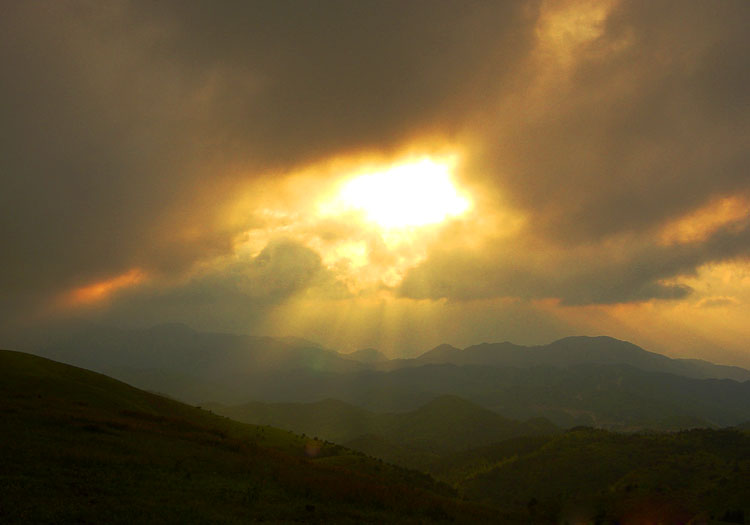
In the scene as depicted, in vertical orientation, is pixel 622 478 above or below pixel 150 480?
below

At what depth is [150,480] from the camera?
19.6 meters

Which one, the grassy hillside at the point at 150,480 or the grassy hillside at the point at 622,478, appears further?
the grassy hillside at the point at 622,478

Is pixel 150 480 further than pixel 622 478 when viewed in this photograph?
No

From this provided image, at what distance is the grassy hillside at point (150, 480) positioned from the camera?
1552cm

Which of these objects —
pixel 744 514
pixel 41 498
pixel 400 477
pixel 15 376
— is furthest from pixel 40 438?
pixel 744 514

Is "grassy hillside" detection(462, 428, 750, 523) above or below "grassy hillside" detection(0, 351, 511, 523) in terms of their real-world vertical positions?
below

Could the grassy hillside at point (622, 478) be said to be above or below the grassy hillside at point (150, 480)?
below

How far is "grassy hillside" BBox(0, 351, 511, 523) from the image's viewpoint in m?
15.5

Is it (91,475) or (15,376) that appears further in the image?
(15,376)

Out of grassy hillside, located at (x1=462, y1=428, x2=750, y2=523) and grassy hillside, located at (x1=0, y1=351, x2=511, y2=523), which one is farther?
grassy hillside, located at (x1=462, y1=428, x2=750, y2=523)

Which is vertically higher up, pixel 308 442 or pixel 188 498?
pixel 188 498

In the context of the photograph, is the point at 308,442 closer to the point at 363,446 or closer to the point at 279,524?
the point at 279,524

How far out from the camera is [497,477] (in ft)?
406

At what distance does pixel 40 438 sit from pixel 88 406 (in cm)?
1650
